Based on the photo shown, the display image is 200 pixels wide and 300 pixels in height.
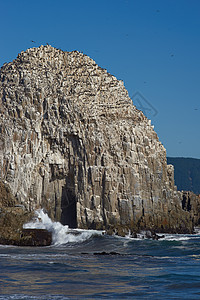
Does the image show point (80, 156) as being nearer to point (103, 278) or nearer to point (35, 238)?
point (35, 238)

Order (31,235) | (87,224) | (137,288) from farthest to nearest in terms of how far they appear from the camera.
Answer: (87,224)
(31,235)
(137,288)

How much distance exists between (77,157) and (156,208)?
11.2 m

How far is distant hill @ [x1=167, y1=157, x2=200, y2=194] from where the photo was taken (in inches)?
6676

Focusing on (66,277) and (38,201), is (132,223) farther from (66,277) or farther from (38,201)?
(66,277)

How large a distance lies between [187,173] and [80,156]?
126153 millimetres

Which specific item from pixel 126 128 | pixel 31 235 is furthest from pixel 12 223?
pixel 126 128

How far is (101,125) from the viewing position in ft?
200

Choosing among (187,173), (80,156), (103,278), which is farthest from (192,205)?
(187,173)

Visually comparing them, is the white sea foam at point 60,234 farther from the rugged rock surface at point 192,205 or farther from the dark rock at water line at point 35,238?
the rugged rock surface at point 192,205

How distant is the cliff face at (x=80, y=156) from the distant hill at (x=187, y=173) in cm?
10410

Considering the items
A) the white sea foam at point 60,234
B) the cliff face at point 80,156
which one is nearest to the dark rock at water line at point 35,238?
the white sea foam at point 60,234

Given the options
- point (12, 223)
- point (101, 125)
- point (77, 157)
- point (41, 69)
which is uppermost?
point (41, 69)

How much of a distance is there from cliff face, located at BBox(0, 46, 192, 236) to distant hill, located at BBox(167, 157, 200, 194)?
104 metres

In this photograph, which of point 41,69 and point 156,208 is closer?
point 156,208
